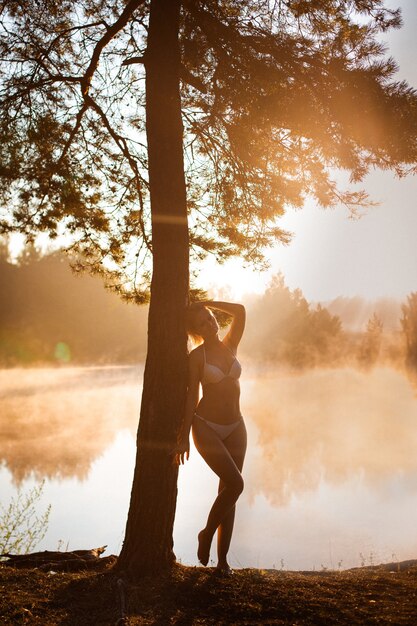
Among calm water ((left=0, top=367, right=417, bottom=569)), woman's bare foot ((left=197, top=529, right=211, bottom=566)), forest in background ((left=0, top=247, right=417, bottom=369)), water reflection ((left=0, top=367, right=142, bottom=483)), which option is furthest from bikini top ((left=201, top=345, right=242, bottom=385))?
forest in background ((left=0, top=247, right=417, bottom=369))

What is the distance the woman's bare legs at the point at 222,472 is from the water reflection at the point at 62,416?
13.7m

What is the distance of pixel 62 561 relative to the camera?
211 inches

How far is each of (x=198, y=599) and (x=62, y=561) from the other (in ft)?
5.63

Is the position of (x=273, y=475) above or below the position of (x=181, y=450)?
below

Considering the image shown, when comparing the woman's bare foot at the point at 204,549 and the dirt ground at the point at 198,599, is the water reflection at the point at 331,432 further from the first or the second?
the dirt ground at the point at 198,599

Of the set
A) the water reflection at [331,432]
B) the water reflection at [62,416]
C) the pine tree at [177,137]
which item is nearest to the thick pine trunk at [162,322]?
the pine tree at [177,137]

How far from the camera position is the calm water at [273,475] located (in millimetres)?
A: 12242

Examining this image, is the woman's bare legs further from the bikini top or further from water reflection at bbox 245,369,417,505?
water reflection at bbox 245,369,417,505

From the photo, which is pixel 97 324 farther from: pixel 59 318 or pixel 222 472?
pixel 222 472

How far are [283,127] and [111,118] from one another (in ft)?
8.38

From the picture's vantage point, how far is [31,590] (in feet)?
14.7

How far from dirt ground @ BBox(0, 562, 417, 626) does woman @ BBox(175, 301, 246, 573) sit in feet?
1.25

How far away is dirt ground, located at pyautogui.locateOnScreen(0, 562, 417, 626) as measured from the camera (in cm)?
386

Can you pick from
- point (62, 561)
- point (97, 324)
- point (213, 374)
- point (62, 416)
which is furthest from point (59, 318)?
point (213, 374)
